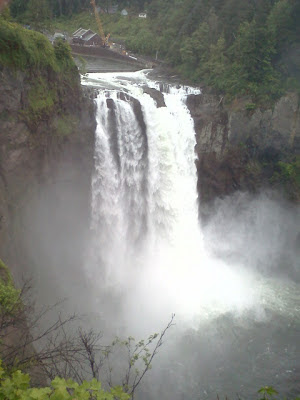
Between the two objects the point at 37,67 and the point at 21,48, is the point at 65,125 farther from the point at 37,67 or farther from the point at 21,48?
the point at 21,48

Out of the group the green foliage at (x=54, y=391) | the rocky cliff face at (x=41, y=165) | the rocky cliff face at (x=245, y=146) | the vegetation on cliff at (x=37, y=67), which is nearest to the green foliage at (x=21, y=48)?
the vegetation on cliff at (x=37, y=67)

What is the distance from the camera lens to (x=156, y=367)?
14.8 m

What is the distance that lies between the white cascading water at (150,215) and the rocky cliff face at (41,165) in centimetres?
95

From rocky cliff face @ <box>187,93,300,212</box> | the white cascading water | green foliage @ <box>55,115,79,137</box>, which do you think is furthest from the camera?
rocky cliff face @ <box>187,93,300,212</box>

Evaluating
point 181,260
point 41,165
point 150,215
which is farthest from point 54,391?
point 181,260

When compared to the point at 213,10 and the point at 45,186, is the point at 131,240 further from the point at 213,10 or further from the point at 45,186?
the point at 213,10

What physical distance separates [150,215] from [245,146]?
8.26m

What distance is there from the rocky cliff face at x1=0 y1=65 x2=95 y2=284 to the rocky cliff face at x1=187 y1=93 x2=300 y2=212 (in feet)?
26.5

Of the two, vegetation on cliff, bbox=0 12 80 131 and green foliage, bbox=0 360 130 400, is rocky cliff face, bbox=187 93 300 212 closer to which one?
vegetation on cliff, bbox=0 12 80 131

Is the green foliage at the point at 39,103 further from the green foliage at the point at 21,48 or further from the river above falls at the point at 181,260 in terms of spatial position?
the river above falls at the point at 181,260

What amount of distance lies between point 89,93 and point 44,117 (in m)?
2.91

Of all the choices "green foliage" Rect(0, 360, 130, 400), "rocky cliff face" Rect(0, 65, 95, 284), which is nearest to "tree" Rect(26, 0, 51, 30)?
"rocky cliff face" Rect(0, 65, 95, 284)

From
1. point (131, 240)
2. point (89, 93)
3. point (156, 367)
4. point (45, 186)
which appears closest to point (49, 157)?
point (45, 186)

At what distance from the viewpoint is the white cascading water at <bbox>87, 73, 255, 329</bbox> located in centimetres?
1778
